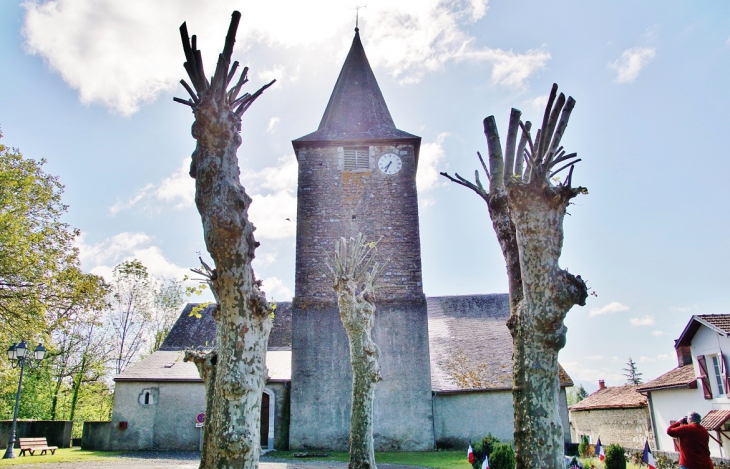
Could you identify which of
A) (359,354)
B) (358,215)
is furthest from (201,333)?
(359,354)

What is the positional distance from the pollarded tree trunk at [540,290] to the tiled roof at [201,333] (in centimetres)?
1858

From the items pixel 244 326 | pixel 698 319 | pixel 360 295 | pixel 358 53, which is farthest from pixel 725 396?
pixel 358 53

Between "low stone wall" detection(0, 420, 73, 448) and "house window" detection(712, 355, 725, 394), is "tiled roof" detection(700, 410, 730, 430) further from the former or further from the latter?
"low stone wall" detection(0, 420, 73, 448)

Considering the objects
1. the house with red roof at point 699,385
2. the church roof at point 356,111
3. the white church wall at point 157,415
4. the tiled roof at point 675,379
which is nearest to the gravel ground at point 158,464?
the white church wall at point 157,415

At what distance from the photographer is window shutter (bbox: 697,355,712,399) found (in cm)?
1678

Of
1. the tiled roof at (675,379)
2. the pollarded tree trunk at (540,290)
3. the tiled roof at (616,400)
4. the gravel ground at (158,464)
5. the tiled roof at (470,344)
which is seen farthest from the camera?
the tiled roof at (616,400)

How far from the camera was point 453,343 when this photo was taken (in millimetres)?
22125

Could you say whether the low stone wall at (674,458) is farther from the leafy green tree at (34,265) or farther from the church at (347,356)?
the leafy green tree at (34,265)

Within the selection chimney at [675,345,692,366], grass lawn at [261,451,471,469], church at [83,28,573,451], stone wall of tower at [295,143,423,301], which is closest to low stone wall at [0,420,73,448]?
church at [83,28,573,451]

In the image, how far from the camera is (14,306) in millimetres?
15164

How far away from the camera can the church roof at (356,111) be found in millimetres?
20953

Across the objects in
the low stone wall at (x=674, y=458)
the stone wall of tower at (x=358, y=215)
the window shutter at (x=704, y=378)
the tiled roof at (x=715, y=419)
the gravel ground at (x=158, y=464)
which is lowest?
the low stone wall at (x=674, y=458)

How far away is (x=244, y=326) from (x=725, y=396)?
1651cm

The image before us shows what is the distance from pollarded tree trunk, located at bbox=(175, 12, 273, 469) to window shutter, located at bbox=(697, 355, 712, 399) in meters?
16.4
